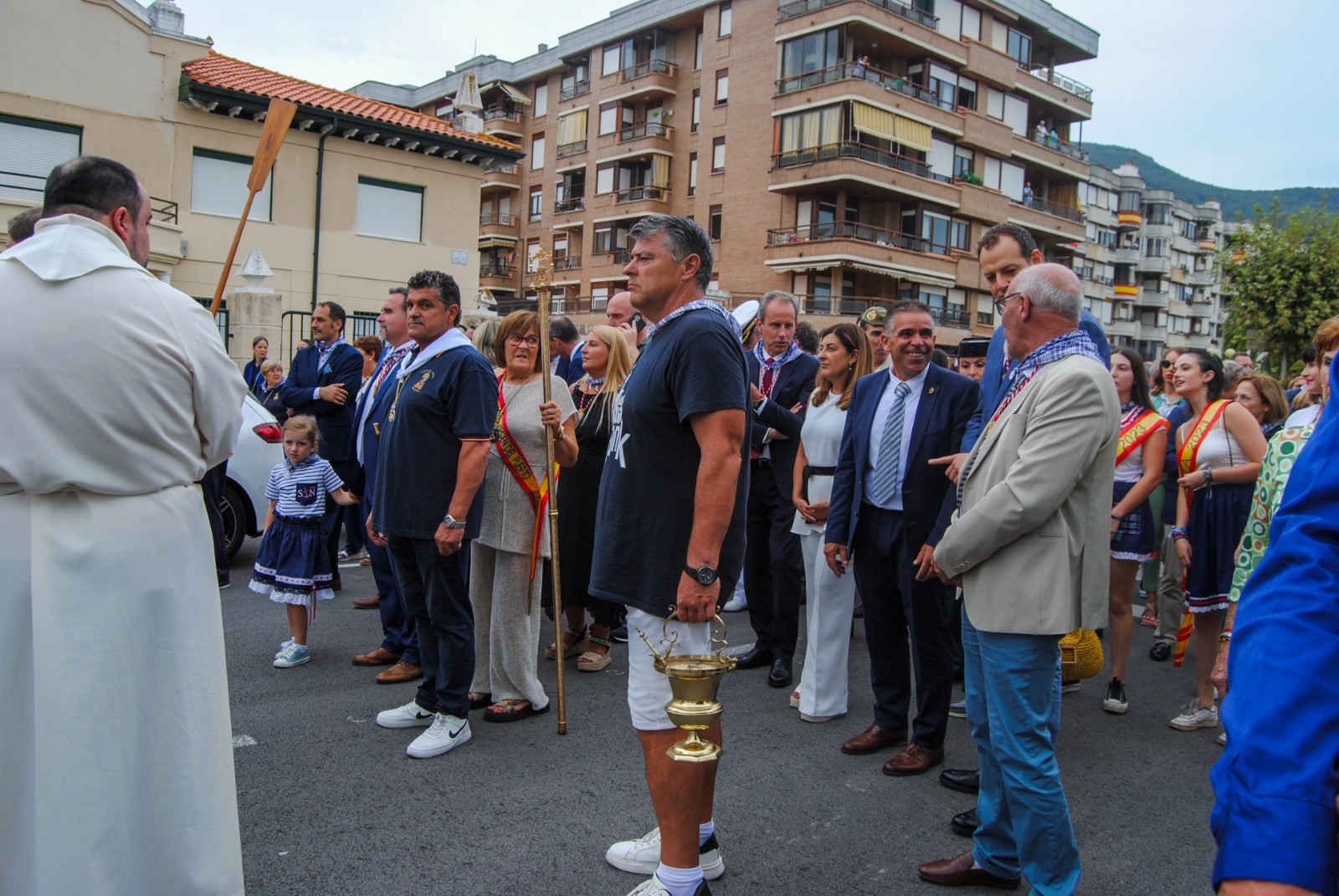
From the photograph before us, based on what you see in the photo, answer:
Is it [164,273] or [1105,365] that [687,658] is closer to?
[1105,365]

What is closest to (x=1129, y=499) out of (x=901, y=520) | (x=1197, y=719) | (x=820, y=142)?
(x=1197, y=719)

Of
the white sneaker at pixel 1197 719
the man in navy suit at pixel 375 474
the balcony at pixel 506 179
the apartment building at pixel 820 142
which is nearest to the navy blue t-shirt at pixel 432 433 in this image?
the man in navy suit at pixel 375 474

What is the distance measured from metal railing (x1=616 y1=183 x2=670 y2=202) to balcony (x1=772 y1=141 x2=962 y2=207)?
304 inches

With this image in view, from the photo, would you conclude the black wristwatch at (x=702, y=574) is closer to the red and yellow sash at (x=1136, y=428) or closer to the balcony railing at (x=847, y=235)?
the red and yellow sash at (x=1136, y=428)

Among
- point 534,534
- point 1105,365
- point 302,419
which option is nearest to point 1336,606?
point 1105,365

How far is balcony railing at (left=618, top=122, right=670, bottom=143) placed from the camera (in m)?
47.5

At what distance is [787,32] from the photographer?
41.0 m

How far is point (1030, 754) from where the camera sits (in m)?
3.02

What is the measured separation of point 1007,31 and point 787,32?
12.4 metres

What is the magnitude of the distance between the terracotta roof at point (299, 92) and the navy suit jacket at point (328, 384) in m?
15.9

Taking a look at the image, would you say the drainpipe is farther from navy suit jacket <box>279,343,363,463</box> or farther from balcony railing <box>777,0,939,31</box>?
balcony railing <box>777,0,939,31</box>

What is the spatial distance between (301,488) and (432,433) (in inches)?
70.4

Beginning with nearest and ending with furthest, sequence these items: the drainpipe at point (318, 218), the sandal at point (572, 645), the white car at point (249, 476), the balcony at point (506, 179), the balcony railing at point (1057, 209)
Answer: the sandal at point (572, 645), the white car at point (249, 476), the drainpipe at point (318, 218), the balcony railing at point (1057, 209), the balcony at point (506, 179)

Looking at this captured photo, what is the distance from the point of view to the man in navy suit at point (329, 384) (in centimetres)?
822
